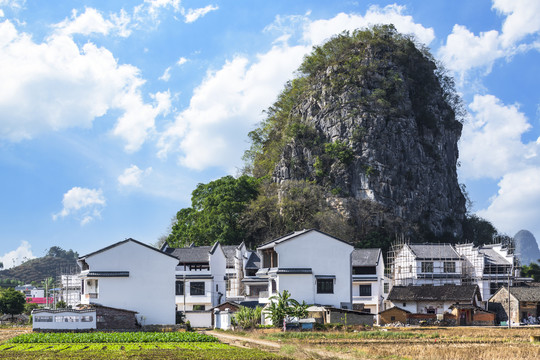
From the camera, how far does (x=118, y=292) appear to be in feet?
186

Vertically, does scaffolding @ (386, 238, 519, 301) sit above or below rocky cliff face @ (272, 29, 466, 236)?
below

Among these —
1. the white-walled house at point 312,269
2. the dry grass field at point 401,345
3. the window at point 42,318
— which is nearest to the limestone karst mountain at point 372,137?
the white-walled house at point 312,269

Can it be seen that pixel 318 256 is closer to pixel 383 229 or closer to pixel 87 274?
pixel 87 274

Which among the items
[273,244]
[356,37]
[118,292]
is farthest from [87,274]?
[356,37]

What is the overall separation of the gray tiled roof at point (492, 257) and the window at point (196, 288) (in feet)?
124

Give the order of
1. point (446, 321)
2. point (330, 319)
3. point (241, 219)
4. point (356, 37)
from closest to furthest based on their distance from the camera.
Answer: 1. point (330, 319)
2. point (446, 321)
3. point (241, 219)
4. point (356, 37)

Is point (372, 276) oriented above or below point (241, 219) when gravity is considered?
below

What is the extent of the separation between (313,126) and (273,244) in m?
54.3

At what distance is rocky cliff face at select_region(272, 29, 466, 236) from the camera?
339 feet

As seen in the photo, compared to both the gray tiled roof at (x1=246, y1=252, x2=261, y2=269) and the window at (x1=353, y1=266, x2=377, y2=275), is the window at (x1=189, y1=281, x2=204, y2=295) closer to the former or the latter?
the gray tiled roof at (x1=246, y1=252, x2=261, y2=269)

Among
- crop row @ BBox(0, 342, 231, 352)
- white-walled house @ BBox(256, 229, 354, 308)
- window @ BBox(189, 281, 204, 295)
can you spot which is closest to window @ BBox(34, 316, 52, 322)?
crop row @ BBox(0, 342, 231, 352)

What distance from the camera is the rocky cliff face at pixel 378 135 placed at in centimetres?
10338

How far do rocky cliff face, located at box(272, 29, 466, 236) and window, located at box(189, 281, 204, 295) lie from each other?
3212cm

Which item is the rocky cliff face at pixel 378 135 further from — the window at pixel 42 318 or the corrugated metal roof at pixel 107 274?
the window at pixel 42 318
